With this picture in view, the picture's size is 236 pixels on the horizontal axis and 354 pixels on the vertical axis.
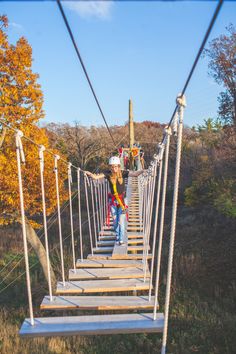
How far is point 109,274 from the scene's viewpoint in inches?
121

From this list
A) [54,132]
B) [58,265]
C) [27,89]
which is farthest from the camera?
[54,132]

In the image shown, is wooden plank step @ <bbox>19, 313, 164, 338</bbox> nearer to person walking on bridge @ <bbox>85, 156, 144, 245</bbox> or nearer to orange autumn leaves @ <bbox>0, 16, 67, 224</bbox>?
Answer: person walking on bridge @ <bbox>85, 156, 144, 245</bbox>

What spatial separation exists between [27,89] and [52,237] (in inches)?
307

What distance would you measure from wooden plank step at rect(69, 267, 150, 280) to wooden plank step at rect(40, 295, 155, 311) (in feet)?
1.70

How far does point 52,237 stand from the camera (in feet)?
47.1

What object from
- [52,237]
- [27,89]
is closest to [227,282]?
[27,89]

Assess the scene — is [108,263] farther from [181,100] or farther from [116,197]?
[181,100]

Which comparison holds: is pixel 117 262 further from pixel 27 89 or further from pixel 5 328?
pixel 27 89

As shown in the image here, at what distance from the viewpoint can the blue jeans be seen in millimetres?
4167

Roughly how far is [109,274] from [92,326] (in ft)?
3.40

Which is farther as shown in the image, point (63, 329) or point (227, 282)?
point (227, 282)

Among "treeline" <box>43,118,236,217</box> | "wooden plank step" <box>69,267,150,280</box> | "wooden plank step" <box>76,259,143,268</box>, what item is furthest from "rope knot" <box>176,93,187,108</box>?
"treeline" <box>43,118,236,217</box>

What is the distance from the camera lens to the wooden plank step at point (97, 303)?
233 cm

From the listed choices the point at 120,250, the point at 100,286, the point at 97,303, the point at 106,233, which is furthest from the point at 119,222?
the point at 97,303
